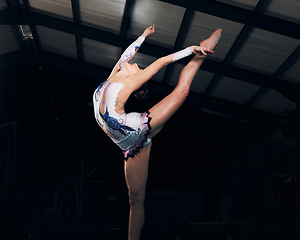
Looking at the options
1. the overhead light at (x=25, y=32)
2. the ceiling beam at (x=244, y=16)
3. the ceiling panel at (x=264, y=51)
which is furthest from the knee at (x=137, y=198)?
the overhead light at (x=25, y=32)

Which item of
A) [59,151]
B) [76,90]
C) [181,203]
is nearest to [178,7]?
[181,203]

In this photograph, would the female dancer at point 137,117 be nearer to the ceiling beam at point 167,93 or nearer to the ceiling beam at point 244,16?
the ceiling beam at point 244,16

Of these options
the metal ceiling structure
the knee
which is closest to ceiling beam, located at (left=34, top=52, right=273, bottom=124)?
the metal ceiling structure

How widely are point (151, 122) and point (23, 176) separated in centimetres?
1033

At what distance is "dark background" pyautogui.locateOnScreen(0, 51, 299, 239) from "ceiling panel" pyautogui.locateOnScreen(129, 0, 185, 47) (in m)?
1.94

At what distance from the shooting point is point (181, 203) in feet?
15.1

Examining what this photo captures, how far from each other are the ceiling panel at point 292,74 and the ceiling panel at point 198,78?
1.43 metres

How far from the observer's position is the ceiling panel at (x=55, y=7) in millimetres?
6129

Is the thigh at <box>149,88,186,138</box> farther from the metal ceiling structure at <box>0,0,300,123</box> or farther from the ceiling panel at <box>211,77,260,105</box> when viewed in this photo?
the ceiling panel at <box>211,77,260,105</box>

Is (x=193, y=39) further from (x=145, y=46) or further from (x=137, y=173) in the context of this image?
(x=137, y=173)

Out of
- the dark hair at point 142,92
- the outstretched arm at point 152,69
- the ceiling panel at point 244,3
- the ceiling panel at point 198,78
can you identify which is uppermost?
the ceiling panel at point 244,3

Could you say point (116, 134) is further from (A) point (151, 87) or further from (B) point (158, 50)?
(A) point (151, 87)

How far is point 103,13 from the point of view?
6.02 metres

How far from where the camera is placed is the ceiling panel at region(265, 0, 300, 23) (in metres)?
4.55
